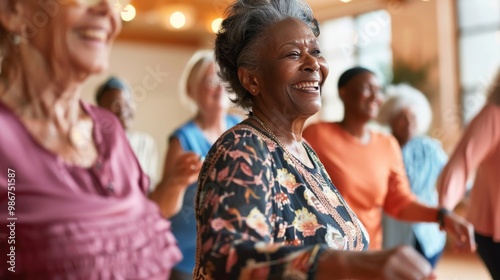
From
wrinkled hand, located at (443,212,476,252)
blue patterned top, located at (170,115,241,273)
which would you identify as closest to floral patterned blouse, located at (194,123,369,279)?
wrinkled hand, located at (443,212,476,252)

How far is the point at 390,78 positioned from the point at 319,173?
7860 mm

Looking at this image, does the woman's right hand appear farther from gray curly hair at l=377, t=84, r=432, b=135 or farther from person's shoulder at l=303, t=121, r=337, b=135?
gray curly hair at l=377, t=84, r=432, b=135

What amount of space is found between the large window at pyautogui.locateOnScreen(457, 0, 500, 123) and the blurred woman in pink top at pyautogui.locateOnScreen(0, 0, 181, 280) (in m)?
8.41

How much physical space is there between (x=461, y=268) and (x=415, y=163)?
3362mm

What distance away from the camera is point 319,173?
1.71 meters

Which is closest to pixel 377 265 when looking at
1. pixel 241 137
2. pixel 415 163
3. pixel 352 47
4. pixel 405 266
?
pixel 405 266

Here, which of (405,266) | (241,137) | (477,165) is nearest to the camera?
(405,266)

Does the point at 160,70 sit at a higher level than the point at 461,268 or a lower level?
higher

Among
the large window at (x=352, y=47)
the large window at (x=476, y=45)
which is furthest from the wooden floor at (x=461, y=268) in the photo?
the large window at (x=352, y=47)

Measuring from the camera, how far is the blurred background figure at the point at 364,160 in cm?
289

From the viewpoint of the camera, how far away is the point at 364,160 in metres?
3.00

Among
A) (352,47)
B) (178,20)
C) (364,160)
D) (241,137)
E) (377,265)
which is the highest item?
(178,20)

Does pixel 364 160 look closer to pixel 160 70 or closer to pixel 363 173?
pixel 363 173

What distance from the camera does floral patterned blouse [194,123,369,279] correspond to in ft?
4.09
